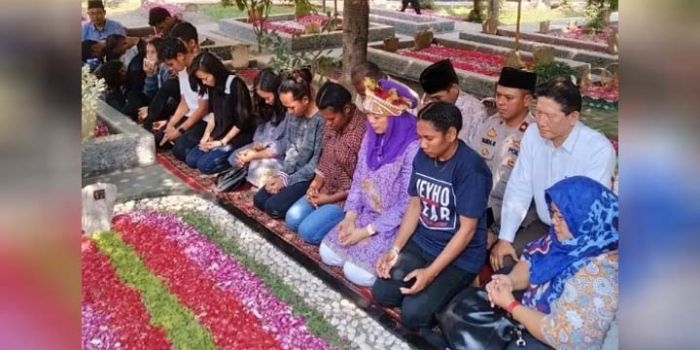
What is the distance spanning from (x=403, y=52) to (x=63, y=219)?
40.5 feet

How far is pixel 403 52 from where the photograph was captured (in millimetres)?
13328

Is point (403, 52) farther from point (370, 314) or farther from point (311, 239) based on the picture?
point (370, 314)

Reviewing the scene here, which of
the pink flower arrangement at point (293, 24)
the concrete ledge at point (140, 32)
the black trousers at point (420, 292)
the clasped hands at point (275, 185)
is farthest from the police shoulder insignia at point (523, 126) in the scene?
the pink flower arrangement at point (293, 24)

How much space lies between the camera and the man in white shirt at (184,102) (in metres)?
6.84

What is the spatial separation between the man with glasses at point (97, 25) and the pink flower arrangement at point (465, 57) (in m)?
4.81

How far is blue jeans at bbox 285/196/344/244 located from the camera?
5.01 meters

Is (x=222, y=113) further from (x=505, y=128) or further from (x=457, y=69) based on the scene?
(x=457, y=69)

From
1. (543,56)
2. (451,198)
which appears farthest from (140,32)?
(451,198)

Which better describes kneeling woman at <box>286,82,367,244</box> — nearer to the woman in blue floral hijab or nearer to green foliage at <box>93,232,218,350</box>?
green foliage at <box>93,232,218,350</box>

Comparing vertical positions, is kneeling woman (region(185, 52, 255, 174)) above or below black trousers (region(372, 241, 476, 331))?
above

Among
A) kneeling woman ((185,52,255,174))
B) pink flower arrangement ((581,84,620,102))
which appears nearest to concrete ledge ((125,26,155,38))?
pink flower arrangement ((581,84,620,102))

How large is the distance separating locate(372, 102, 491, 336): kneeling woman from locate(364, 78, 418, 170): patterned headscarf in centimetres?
34

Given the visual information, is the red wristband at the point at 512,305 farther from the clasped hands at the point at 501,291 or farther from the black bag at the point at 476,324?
the black bag at the point at 476,324

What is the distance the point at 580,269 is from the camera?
3.13 metres
